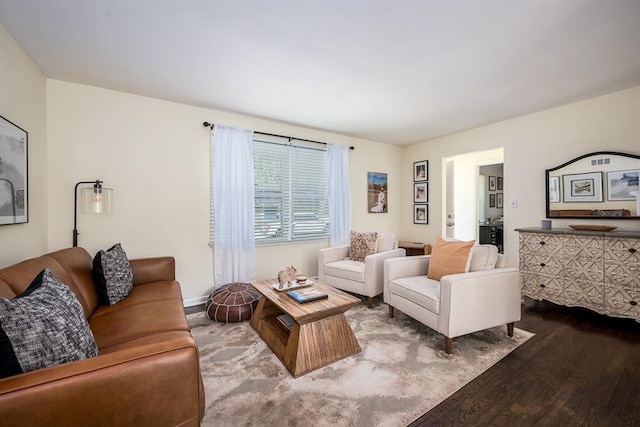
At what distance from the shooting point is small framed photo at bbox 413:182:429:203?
4828 millimetres

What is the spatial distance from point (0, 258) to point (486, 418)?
3.24 meters

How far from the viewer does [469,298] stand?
2.13m

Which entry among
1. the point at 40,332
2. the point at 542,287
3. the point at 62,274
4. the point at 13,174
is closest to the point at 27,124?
the point at 13,174

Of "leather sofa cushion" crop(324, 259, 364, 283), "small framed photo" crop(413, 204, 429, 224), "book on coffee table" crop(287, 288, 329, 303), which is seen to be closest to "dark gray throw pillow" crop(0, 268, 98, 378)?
"book on coffee table" crop(287, 288, 329, 303)

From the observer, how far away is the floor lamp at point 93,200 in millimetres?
2557

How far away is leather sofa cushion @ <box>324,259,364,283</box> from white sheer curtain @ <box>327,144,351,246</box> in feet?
2.15

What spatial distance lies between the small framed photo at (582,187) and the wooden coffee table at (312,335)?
304cm

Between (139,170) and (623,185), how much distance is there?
5.24m

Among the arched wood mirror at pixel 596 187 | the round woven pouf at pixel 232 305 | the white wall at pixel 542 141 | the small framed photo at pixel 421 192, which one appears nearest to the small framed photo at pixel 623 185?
the arched wood mirror at pixel 596 187

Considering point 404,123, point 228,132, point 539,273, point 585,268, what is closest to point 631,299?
point 585,268

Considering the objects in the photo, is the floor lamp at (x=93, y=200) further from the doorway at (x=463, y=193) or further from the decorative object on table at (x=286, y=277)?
the doorway at (x=463, y=193)

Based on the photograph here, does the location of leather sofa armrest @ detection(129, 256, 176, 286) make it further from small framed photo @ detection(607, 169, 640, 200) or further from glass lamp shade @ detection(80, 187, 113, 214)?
small framed photo @ detection(607, 169, 640, 200)

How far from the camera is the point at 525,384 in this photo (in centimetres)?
177

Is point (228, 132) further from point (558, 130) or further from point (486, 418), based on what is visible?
point (558, 130)
